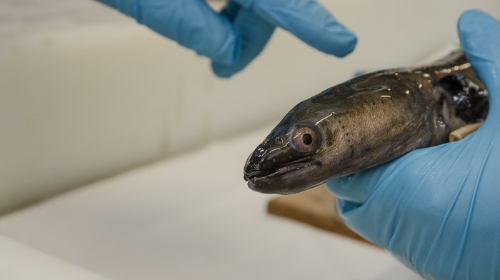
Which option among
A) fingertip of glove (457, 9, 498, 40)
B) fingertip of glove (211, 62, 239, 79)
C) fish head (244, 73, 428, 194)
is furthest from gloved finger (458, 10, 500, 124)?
fingertip of glove (211, 62, 239, 79)

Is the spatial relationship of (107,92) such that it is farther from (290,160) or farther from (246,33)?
(290,160)

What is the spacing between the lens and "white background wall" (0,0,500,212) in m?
1.50

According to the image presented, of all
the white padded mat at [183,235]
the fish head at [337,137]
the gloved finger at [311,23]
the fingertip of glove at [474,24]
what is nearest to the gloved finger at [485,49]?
the fingertip of glove at [474,24]

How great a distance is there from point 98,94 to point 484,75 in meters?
1.01

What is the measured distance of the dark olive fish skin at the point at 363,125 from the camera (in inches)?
32.6

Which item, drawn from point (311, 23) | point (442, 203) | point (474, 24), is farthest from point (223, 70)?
point (442, 203)

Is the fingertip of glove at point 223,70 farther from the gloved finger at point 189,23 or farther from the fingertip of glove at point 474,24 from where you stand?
the fingertip of glove at point 474,24

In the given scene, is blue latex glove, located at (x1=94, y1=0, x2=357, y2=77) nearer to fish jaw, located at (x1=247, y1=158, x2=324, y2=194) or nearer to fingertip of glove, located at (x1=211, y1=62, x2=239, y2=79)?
fingertip of glove, located at (x1=211, y1=62, x2=239, y2=79)

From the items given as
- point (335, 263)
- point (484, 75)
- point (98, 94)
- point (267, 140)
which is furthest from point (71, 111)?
point (484, 75)

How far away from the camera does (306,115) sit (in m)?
0.86

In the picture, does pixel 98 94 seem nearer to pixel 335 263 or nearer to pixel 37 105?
pixel 37 105

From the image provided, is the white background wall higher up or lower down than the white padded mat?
higher up

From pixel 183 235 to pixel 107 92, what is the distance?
19.1 inches

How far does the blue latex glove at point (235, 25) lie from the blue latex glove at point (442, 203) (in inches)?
12.8
